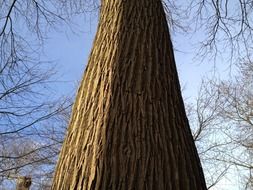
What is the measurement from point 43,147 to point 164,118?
462 centimetres

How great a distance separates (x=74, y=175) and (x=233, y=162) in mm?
14400

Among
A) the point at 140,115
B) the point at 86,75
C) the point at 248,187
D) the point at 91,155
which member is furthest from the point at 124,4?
the point at 248,187

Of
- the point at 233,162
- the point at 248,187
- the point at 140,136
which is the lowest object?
the point at 140,136

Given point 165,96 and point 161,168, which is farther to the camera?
point 165,96

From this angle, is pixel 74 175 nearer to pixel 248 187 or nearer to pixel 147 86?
pixel 147 86

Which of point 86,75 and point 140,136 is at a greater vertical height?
point 86,75

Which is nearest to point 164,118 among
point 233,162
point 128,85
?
point 128,85

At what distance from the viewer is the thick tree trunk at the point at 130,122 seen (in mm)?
1933

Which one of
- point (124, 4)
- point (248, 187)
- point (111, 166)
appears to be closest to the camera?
point (111, 166)

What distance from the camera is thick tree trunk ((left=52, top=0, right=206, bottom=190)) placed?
193cm

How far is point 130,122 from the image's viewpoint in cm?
209

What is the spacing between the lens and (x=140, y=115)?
2.13 meters

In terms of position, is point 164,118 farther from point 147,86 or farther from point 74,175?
point 74,175

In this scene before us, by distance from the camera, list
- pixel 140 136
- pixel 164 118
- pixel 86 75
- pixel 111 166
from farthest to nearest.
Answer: pixel 86 75
pixel 164 118
pixel 140 136
pixel 111 166
